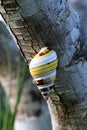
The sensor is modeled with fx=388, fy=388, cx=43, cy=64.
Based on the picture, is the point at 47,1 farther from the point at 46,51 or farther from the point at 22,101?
the point at 22,101

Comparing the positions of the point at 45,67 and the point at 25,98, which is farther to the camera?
the point at 25,98

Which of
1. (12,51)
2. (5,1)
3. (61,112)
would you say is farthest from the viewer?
(12,51)

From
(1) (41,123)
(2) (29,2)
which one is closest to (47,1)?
(2) (29,2)

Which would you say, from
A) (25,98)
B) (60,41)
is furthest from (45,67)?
(25,98)

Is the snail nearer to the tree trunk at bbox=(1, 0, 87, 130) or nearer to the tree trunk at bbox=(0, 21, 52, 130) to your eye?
the tree trunk at bbox=(1, 0, 87, 130)

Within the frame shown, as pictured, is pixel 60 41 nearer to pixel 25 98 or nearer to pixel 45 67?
pixel 45 67

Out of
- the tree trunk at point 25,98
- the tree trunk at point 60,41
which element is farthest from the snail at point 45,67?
the tree trunk at point 25,98

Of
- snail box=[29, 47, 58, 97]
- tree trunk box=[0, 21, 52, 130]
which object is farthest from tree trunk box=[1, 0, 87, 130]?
tree trunk box=[0, 21, 52, 130]
